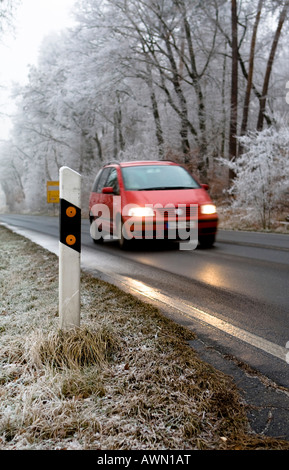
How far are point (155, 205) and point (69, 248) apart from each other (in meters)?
5.43

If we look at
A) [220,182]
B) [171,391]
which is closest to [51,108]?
[220,182]

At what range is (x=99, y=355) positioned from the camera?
278 centimetres

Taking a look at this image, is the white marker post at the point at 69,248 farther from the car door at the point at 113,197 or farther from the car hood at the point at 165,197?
the car door at the point at 113,197

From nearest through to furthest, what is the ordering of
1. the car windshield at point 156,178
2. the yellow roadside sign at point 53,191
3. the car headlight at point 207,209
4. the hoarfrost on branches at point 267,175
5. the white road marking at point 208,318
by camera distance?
the white road marking at point 208,318 → the car headlight at point 207,209 → the car windshield at point 156,178 → the hoarfrost on branches at point 267,175 → the yellow roadside sign at point 53,191

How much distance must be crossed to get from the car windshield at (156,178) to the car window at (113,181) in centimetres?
23

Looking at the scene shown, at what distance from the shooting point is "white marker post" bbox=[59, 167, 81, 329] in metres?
3.08

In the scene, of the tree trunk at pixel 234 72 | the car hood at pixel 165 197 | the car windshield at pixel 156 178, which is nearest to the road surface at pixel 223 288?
the car hood at pixel 165 197

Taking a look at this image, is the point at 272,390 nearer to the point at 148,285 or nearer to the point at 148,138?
the point at 148,285

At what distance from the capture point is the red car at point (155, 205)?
27.7 feet

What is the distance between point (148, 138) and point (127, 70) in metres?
6.53

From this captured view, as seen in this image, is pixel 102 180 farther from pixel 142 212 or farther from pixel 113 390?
pixel 113 390

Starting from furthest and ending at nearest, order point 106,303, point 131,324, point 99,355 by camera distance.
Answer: point 106,303
point 131,324
point 99,355

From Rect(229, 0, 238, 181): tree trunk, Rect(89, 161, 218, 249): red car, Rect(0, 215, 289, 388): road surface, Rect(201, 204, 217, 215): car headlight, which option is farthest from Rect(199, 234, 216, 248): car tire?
Rect(229, 0, 238, 181): tree trunk

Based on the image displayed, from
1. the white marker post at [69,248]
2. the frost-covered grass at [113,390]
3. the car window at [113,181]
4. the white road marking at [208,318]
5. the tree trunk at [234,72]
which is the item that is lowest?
the white road marking at [208,318]
